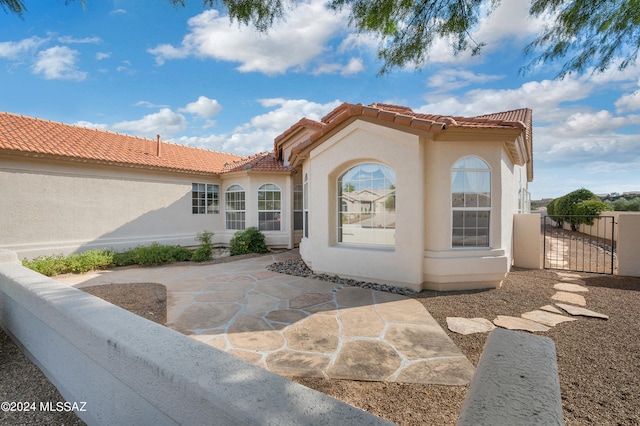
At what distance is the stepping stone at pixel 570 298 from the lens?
6930mm

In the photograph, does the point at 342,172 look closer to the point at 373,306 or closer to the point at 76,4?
the point at 373,306

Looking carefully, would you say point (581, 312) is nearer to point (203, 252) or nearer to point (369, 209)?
point (369, 209)

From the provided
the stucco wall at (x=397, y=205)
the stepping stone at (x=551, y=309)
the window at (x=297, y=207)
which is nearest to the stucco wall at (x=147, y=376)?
the stucco wall at (x=397, y=205)

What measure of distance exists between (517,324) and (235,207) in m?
14.2

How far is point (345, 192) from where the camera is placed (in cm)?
928

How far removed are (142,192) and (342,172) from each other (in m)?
10.6

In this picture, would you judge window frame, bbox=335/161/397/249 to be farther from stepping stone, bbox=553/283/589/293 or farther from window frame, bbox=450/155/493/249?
stepping stone, bbox=553/283/589/293

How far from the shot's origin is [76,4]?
174 inches

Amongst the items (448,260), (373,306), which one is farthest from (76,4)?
(448,260)

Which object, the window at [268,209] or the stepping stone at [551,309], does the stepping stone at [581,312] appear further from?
the window at [268,209]

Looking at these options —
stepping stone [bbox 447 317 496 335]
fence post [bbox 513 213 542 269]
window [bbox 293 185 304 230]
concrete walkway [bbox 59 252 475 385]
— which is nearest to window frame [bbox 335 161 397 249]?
concrete walkway [bbox 59 252 475 385]

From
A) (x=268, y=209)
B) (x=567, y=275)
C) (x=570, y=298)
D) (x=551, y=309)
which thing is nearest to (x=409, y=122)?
(x=551, y=309)

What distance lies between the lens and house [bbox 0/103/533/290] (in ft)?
25.8

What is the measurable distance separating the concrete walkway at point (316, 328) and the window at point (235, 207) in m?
7.37
